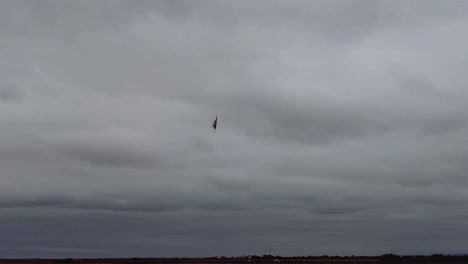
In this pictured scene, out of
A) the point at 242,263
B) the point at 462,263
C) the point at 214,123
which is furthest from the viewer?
the point at 242,263

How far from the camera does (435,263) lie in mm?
119062

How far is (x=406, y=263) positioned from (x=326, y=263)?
17.2 metres

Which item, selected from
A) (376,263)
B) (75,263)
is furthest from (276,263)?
(75,263)

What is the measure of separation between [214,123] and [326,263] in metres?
76.6

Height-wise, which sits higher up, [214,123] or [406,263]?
[214,123]

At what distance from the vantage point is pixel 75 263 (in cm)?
13050

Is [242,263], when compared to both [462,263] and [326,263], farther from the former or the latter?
[462,263]

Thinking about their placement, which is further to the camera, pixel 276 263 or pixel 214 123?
pixel 276 263

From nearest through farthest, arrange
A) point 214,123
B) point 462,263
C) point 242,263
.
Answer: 1. point 214,123
2. point 462,263
3. point 242,263

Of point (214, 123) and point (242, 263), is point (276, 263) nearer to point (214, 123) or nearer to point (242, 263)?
point (242, 263)

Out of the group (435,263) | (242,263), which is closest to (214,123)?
(242,263)

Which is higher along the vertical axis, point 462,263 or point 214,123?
point 214,123

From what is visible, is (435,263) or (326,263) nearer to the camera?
(435,263)

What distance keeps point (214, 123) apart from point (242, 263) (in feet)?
220
